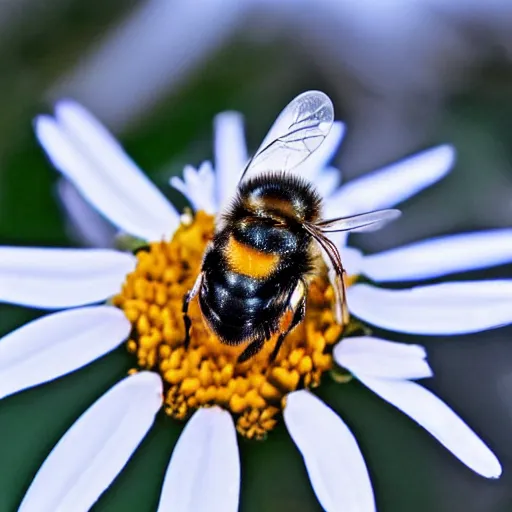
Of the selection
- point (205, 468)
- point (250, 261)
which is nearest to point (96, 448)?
point (205, 468)

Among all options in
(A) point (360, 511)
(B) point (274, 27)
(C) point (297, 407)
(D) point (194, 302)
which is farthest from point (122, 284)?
(B) point (274, 27)

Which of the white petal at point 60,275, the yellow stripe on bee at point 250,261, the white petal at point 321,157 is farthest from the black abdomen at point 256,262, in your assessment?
the white petal at point 60,275

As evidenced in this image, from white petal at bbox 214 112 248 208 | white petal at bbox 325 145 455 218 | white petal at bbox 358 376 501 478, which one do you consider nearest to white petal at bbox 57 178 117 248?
white petal at bbox 214 112 248 208

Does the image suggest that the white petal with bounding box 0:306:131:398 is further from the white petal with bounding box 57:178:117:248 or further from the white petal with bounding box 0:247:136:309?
the white petal with bounding box 57:178:117:248

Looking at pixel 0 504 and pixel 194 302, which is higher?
pixel 194 302

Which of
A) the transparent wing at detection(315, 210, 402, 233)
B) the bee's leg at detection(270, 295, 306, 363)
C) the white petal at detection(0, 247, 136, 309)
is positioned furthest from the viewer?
the white petal at detection(0, 247, 136, 309)

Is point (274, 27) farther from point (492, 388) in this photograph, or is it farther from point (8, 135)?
point (492, 388)

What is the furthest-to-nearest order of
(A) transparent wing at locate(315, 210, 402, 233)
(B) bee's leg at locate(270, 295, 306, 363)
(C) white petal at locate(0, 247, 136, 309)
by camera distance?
(C) white petal at locate(0, 247, 136, 309)
(B) bee's leg at locate(270, 295, 306, 363)
(A) transparent wing at locate(315, 210, 402, 233)
